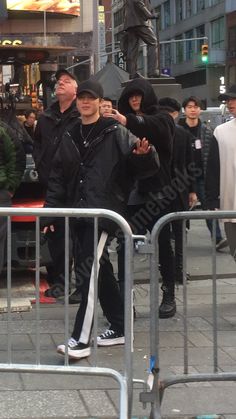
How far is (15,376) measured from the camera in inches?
186

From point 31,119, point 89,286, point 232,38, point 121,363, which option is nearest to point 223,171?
point 89,286

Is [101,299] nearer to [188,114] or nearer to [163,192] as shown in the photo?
[163,192]

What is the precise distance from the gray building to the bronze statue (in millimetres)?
50168

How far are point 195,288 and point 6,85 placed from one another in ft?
14.5

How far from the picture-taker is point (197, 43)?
66.6 meters

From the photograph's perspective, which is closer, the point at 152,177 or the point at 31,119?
the point at 152,177

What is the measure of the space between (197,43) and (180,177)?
62031mm

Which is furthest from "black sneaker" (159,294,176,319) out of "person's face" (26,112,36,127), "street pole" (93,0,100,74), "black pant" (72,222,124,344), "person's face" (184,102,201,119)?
"street pole" (93,0,100,74)

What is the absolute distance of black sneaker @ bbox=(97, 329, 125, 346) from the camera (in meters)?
5.45

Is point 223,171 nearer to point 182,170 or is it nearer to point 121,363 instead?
point 182,170

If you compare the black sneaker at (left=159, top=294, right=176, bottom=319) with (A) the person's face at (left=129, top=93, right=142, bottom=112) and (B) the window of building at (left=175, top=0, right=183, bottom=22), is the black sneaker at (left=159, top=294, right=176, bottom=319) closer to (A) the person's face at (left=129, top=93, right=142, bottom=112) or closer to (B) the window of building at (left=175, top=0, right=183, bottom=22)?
(A) the person's face at (left=129, top=93, right=142, bottom=112)

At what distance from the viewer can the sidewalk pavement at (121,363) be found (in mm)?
4223

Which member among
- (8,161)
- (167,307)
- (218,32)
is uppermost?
(218,32)

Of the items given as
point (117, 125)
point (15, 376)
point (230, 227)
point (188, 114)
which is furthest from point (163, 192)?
point (188, 114)
